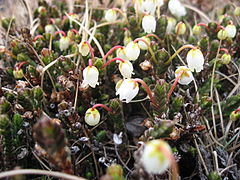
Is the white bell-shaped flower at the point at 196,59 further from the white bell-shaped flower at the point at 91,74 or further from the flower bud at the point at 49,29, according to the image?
the flower bud at the point at 49,29

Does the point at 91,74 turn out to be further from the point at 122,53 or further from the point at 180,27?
the point at 180,27

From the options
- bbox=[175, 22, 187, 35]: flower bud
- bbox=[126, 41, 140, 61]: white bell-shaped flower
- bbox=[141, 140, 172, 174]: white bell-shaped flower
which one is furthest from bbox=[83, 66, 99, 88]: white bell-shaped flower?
bbox=[175, 22, 187, 35]: flower bud

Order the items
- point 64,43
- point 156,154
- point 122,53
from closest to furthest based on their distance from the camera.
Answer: point 156,154, point 122,53, point 64,43

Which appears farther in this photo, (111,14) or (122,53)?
(111,14)

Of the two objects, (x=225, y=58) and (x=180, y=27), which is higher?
(x=180, y=27)

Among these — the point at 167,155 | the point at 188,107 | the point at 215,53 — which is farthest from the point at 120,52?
the point at 167,155

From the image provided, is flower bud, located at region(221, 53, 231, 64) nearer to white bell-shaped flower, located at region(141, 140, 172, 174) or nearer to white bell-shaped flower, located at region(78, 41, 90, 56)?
white bell-shaped flower, located at region(78, 41, 90, 56)

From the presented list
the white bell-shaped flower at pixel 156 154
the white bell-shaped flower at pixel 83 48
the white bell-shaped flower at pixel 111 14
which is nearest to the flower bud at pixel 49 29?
the white bell-shaped flower at pixel 111 14

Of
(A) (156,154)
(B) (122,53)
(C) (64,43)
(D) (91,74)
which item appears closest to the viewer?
(A) (156,154)

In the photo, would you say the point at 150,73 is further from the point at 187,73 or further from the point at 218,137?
the point at 218,137

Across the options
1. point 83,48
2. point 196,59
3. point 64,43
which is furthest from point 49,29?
point 196,59
